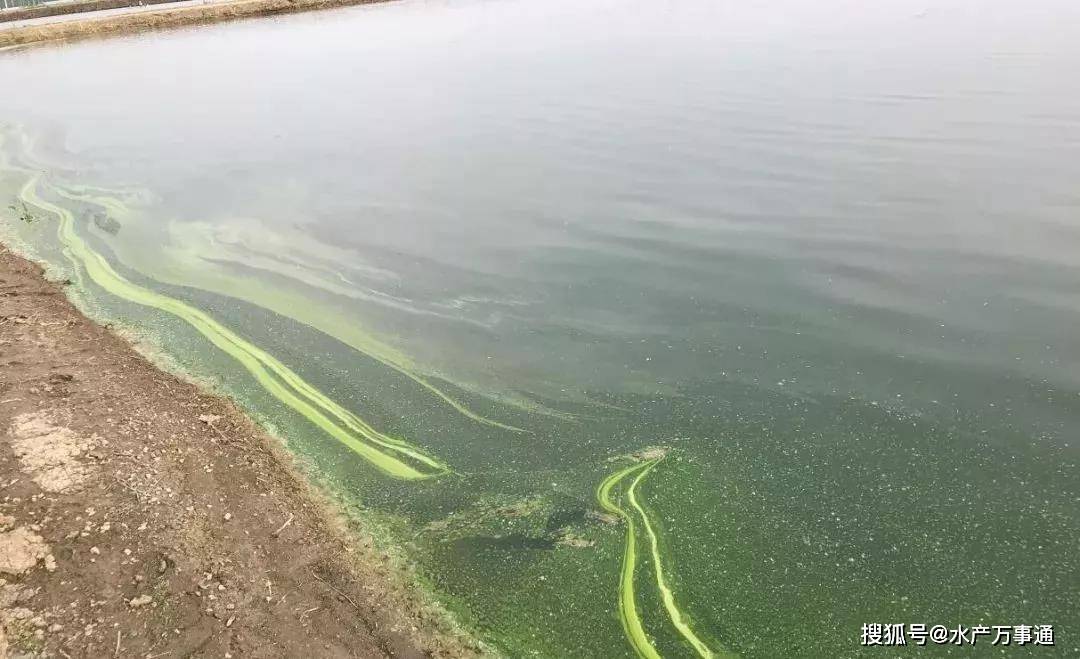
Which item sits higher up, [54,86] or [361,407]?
[54,86]

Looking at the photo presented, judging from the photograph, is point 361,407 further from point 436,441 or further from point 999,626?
point 999,626

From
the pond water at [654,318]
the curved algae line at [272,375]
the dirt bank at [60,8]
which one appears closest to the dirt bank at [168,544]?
the pond water at [654,318]

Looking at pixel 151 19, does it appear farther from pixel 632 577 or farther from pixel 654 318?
pixel 632 577

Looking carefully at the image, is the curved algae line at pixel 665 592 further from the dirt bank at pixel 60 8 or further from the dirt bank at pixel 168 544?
the dirt bank at pixel 60 8

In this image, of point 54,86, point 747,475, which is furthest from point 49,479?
point 54,86

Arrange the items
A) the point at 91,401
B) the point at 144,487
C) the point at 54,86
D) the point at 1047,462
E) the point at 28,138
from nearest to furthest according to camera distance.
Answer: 1. the point at 144,487
2. the point at 1047,462
3. the point at 91,401
4. the point at 28,138
5. the point at 54,86

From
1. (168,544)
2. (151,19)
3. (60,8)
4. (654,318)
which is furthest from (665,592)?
(60,8)

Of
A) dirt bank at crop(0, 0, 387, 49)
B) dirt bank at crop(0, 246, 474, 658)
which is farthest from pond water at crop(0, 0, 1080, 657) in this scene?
dirt bank at crop(0, 0, 387, 49)
